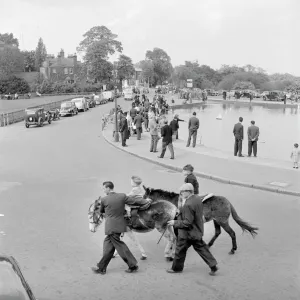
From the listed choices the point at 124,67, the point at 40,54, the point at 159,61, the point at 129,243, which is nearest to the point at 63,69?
the point at 124,67

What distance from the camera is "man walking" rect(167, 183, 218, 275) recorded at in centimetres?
733

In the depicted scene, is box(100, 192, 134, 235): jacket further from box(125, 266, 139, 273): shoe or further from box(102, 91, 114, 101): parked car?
box(102, 91, 114, 101): parked car

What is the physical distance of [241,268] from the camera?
26.0 ft

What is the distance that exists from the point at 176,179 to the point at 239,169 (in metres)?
2.46

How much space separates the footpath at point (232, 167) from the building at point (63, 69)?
90193mm

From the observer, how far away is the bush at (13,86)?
298ft

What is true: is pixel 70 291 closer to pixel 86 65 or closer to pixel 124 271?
pixel 124 271

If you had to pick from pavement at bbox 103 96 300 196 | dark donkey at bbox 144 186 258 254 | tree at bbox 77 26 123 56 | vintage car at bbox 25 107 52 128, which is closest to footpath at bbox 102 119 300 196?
pavement at bbox 103 96 300 196

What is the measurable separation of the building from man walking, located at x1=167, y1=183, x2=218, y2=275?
102833 mm

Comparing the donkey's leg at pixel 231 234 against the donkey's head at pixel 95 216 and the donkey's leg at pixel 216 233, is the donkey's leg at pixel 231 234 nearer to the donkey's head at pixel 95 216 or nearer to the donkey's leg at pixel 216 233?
the donkey's leg at pixel 216 233

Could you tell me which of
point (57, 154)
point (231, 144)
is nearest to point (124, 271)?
point (57, 154)

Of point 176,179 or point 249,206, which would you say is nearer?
point 249,206

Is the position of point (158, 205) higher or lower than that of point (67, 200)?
higher

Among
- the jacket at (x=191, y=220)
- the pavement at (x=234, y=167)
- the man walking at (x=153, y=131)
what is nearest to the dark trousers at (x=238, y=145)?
the pavement at (x=234, y=167)
